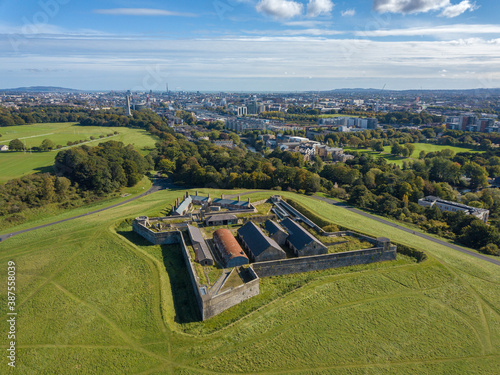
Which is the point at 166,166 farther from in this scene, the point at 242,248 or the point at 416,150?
the point at 416,150

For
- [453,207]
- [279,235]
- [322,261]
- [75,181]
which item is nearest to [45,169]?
[75,181]

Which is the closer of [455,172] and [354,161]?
[455,172]

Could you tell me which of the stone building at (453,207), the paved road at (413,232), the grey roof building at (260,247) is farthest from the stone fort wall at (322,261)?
the stone building at (453,207)

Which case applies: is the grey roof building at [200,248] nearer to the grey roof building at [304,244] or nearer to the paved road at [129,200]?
Result: the grey roof building at [304,244]

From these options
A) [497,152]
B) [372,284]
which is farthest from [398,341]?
[497,152]

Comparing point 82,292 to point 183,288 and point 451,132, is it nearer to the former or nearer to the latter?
point 183,288

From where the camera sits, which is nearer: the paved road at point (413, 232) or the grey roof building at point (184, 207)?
the paved road at point (413, 232)

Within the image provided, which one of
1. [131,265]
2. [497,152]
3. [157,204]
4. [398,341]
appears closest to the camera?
[398,341]
